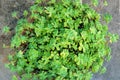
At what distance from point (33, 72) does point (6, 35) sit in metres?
0.58

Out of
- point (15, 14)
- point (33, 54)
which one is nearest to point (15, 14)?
point (15, 14)

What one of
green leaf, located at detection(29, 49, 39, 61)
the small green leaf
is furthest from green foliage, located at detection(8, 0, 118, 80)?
the small green leaf

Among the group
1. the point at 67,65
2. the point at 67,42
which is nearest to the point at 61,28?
the point at 67,42

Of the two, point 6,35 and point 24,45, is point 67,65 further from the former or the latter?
point 6,35

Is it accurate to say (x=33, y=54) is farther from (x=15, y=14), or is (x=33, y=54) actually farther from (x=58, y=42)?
(x=15, y=14)

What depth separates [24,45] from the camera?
3.42 meters

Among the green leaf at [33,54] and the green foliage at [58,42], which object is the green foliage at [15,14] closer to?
the green foliage at [58,42]

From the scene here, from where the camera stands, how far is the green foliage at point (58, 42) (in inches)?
130

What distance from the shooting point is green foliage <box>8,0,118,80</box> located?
130 inches

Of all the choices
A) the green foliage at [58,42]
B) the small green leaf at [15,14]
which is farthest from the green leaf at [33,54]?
the small green leaf at [15,14]

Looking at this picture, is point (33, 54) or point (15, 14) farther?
point (15, 14)

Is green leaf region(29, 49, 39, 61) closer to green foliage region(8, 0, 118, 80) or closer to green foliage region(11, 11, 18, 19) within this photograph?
green foliage region(8, 0, 118, 80)

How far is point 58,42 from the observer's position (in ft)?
10.8

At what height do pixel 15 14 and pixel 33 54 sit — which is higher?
pixel 15 14
